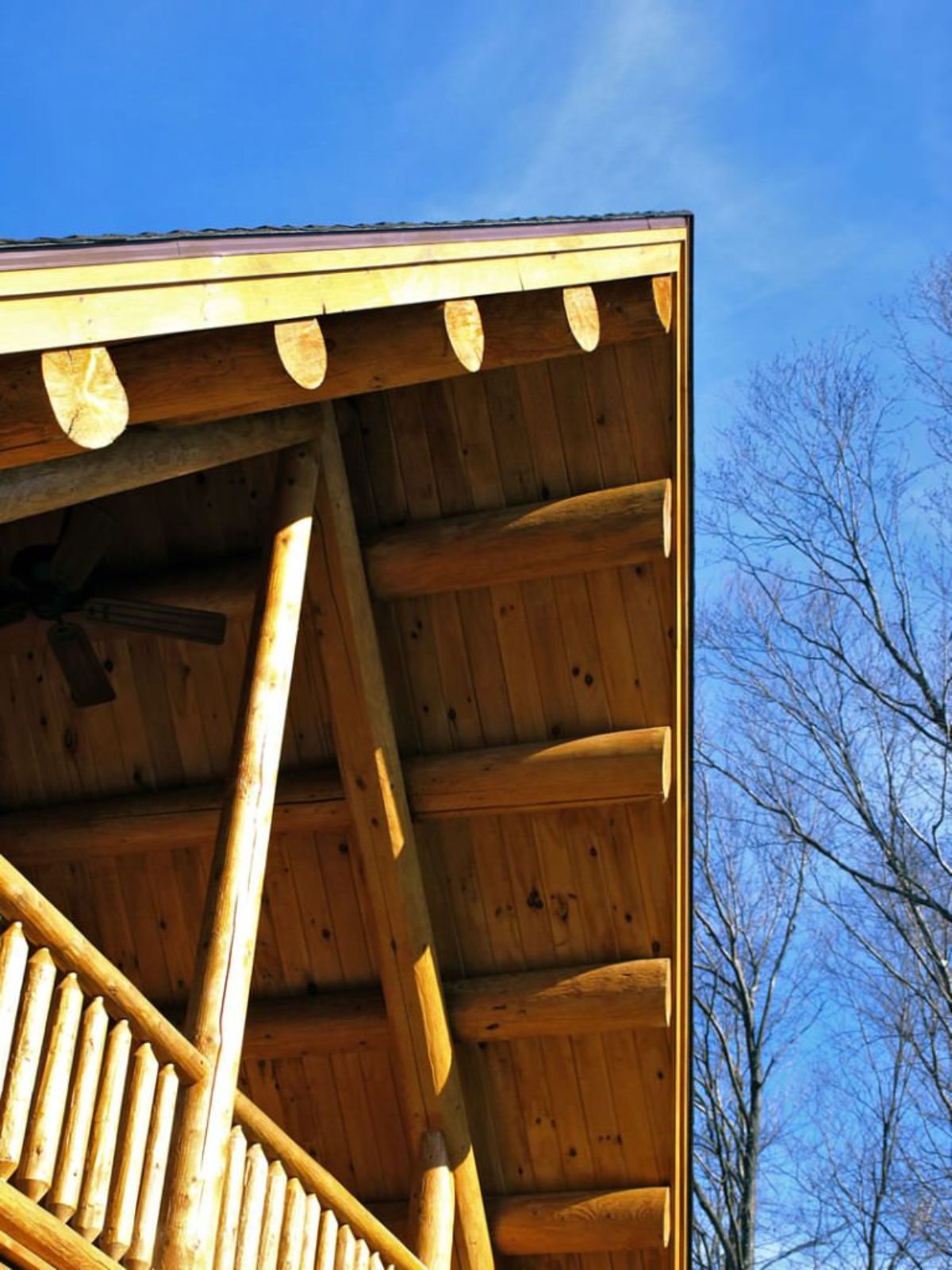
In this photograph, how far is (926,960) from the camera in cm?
1631

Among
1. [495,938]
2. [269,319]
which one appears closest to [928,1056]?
[495,938]

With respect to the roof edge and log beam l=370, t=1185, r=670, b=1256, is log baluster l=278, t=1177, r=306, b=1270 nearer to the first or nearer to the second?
log beam l=370, t=1185, r=670, b=1256

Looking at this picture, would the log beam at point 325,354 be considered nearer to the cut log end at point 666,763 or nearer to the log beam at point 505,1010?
the cut log end at point 666,763

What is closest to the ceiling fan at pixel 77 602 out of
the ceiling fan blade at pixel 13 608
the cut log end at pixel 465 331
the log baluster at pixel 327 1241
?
the ceiling fan blade at pixel 13 608

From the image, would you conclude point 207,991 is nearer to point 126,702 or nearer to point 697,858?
point 126,702

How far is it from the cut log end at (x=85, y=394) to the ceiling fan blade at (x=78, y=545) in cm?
282

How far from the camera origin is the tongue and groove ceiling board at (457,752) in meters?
6.73

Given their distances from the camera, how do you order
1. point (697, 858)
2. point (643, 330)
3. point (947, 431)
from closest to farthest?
point (643, 330) → point (947, 431) → point (697, 858)

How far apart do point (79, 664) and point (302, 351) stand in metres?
2.74

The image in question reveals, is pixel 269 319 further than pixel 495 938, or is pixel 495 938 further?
pixel 495 938

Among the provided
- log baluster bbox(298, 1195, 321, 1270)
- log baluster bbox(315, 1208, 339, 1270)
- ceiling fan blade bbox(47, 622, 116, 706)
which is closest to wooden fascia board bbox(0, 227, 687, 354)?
ceiling fan blade bbox(47, 622, 116, 706)

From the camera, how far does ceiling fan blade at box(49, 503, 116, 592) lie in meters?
6.38

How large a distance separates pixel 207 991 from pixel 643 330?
3233 millimetres

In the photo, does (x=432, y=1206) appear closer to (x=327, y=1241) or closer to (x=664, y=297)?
(x=327, y=1241)
